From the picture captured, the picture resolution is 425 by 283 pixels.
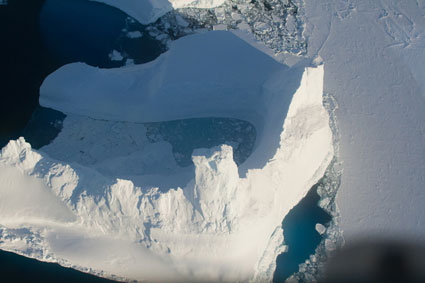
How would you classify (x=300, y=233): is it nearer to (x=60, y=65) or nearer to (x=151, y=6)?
(x=151, y=6)

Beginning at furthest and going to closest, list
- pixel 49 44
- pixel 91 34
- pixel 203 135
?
pixel 91 34 → pixel 49 44 → pixel 203 135

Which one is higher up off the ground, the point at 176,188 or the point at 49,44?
the point at 49,44

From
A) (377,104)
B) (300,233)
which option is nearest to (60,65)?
(300,233)

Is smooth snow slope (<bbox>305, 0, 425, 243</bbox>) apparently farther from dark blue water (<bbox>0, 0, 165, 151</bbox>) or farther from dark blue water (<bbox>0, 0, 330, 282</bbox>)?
dark blue water (<bbox>0, 0, 165, 151</bbox>)

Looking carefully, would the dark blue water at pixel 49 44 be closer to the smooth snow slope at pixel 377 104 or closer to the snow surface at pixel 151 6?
the snow surface at pixel 151 6

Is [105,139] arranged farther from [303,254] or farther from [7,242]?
[303,254]

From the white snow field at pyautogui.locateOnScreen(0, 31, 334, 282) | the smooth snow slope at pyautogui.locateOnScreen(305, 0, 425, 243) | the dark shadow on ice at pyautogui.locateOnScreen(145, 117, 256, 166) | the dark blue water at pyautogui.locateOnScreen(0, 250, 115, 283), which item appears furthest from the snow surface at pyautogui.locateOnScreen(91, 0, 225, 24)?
the dark blue water at pyautogui.locateOnScreen(0, 250, 115, 283)
